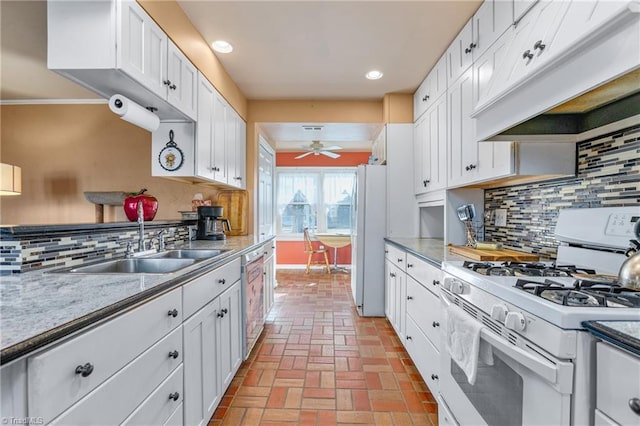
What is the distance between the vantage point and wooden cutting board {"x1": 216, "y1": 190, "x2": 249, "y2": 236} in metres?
3.31

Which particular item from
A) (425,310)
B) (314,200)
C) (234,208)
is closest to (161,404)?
(425,310)

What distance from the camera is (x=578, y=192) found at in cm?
148

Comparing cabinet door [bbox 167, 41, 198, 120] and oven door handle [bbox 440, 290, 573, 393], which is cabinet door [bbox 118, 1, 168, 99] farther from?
oven door handle [bbox 440, 290, 573, 393]

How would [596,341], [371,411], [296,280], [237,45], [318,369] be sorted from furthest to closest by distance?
[296,280], [237,45], [318,369], [371,411], [596,341]

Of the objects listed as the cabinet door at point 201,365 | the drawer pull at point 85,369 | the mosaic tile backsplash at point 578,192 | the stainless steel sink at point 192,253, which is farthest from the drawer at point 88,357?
the mosaic tile backsplash at point 578,192

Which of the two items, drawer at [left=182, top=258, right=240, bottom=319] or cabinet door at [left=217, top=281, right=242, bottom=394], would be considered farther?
cabinet door at [left=217, top=281, right=242, bottom=394]

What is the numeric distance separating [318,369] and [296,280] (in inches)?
112

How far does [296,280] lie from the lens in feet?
16.3

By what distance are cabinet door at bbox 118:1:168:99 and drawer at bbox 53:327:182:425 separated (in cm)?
130

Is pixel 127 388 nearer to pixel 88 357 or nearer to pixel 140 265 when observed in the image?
pixel 88 357

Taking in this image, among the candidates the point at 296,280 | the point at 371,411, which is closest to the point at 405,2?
the point at 371,411

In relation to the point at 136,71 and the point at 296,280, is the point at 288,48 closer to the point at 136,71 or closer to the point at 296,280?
the point at 136,71

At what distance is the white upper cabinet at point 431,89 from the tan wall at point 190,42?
1.94 meters

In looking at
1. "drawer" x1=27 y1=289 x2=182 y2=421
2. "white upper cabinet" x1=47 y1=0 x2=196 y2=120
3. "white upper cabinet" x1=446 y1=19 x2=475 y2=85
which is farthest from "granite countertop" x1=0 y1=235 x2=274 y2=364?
"white upper cabinet" x1=446 y1=19 x2=475 y2=85
